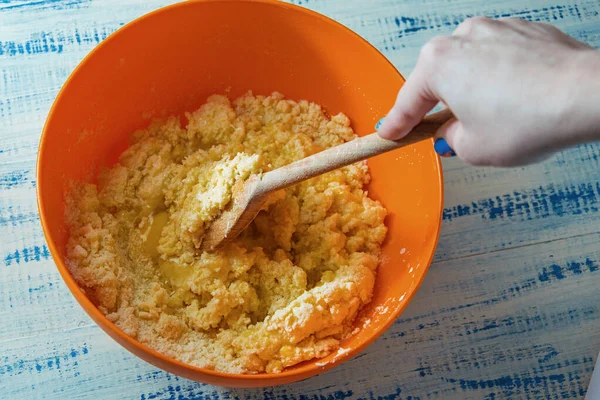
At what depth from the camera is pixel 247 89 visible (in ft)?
5.32

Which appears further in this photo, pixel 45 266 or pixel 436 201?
pixel 45 266

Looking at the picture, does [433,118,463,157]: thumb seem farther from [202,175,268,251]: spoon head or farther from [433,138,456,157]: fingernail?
[202,175,268,251]: spoon head

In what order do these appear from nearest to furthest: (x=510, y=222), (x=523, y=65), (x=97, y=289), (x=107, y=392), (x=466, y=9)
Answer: (x=523, y=65), (x=97, y=289), (x=107, y=392), (x=510, y=222), (x=466, y=9)

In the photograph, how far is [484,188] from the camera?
1.64 metres

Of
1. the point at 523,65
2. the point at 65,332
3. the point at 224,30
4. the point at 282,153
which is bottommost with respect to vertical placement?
the point at 65,332

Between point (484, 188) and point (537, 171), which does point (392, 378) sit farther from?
point (537, 171)

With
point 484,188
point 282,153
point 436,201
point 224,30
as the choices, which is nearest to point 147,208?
point 282,153

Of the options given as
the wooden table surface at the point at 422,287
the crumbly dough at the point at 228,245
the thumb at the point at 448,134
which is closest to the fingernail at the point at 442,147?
the thumb at the point at 448,134

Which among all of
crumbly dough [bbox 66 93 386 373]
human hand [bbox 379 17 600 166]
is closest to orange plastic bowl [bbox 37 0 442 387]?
crumbly dough [bbox 66 93 386 373]

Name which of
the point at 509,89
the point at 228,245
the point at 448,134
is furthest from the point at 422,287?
the point at 509,89

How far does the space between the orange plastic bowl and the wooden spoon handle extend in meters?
0.27

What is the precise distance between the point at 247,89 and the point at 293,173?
47 cm

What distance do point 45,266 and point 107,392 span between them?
1.13 ft

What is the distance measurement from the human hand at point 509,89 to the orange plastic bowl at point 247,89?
38 centimetres
